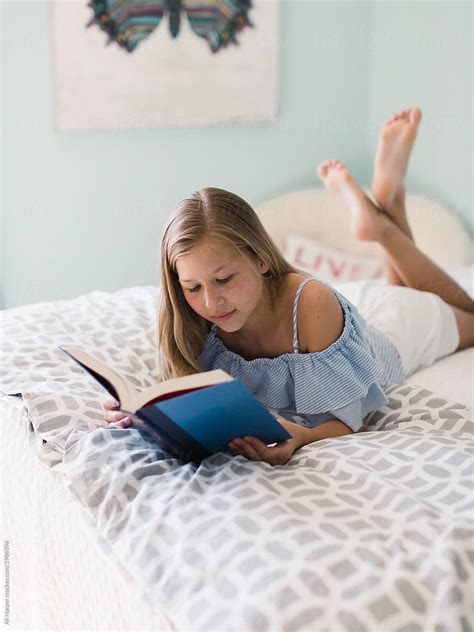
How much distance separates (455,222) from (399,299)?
A: 878 millimetres

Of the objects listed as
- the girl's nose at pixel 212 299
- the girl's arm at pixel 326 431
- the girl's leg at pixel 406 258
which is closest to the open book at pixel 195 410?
the girl's arm at pixel 326 431

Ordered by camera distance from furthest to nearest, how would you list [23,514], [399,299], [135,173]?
[135,173], [399,299], [23,514]

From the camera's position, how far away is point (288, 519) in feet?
3.12

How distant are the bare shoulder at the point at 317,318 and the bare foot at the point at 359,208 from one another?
0.61 m

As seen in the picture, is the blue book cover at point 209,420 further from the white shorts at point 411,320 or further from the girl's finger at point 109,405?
the white shorts at point 411,320

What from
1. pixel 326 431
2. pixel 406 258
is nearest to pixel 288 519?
pixel 326 431

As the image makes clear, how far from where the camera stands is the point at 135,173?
2506mm

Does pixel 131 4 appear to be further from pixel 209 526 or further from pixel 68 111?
pixel 209 526

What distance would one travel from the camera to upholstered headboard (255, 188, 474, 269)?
2607mm

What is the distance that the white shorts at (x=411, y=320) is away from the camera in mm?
1742

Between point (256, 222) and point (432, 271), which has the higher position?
point (256, 222)

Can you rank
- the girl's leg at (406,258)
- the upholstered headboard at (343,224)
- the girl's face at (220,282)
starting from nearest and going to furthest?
1. the girl's face at (220,282)
2. the girl's leg at (406,258)
3. the upholstered headboard at (343,224)

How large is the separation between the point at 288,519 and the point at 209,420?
0.63ft

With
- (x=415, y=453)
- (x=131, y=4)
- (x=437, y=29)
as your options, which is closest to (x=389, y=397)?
(x=415, y=453)
